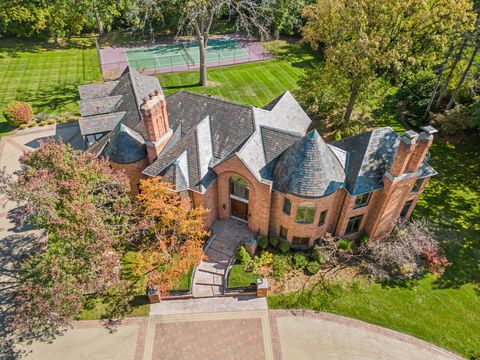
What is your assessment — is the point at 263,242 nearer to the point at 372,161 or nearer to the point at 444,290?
the point at 372,161

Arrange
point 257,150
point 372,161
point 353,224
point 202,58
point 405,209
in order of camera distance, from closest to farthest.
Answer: point 372,161
point 257,150
point 353,224
point 405,209
point 202,58

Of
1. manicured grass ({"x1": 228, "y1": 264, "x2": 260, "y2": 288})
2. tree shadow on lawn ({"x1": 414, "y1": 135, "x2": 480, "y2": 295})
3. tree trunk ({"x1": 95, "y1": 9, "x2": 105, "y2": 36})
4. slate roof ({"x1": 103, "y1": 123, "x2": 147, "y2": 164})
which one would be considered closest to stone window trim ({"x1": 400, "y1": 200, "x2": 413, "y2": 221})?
tree shadow on lawn ({"x1": 414, "y1": 135, "x2": 480, "y2": 295})

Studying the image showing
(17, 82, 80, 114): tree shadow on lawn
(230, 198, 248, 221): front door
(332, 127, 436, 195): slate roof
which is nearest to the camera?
(332, 127, 436, 195): slate roof

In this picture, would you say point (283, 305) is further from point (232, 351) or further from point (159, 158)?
point (159, 158)

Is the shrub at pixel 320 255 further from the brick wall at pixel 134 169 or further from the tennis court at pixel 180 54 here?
the tennis court at pixel 180 54

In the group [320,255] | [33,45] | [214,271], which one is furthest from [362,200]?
[33,45]

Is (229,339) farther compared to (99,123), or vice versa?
(99,123)

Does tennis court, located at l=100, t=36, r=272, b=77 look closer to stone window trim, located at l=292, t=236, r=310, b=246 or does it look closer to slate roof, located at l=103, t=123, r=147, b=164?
slate roof, located at l=103, t=123, r=147, b=164
